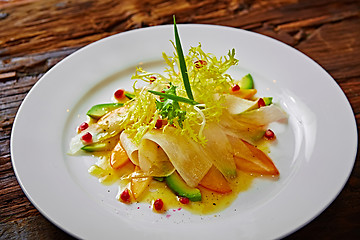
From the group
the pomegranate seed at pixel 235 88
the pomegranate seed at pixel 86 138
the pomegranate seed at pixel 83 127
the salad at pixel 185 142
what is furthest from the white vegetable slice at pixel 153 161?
the pomegranate seed at pixel 235 88

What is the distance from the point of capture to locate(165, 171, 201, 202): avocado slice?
2742 mm

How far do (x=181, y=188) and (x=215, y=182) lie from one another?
0.74 feet

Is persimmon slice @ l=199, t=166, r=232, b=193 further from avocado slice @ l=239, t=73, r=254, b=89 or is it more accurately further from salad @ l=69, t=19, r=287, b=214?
avocado slice @ l=239, t=73, r=254, b=89

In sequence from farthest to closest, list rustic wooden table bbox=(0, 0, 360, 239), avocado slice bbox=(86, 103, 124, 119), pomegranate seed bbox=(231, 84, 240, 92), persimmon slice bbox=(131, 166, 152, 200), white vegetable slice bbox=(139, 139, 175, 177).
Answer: rustic wooden table bbox=(0, 0, 360, 239)
pomegranate seed bbox=(231, 84, 240, 92)
avocado slice bbox=(86, 103, 124, 119)
white vegetable slice bbox=(139, 139, 175, 177)
persimmon slice bbox=(131, 166, 152, 200)

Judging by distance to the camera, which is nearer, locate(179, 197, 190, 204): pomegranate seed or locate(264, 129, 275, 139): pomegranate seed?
locate(179, 197, 190, 204): pomegranate seed

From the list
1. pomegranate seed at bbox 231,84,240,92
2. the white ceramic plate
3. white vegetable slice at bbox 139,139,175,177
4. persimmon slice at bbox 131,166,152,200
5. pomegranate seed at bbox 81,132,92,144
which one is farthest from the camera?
pomegranate seed at bbox 231,84,240,92

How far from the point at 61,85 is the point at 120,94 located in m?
0.46

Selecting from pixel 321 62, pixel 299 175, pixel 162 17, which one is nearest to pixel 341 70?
pixel 321 62

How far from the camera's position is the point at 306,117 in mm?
3164

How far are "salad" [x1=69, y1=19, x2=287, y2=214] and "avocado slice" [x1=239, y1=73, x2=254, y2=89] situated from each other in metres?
0.28

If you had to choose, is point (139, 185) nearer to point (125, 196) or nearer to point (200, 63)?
point (125, 196)

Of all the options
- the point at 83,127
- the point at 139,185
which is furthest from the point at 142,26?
the point at 139,185

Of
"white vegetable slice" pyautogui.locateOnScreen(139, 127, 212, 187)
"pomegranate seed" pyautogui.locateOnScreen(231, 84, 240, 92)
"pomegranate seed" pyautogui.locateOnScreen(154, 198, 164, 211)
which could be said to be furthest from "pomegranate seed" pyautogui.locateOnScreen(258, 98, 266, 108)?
"pomegranate seed" pyautogui.locateOnScreen(154, 198, 164, 211)

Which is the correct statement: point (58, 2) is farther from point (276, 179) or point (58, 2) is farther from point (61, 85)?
point (276, 179)
